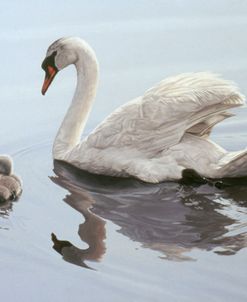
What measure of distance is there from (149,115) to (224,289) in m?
2.45

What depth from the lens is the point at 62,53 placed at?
30.3 feet

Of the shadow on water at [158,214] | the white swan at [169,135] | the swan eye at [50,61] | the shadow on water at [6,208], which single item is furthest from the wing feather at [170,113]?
the swan eye at [50,61]

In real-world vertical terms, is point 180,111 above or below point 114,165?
above

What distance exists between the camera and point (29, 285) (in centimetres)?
620

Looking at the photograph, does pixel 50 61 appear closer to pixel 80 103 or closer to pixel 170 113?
pixel 80 103

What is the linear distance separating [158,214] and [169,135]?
88 cm

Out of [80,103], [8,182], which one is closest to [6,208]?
[8,182]

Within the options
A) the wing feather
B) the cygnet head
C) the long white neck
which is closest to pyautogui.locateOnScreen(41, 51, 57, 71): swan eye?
the cygnet head

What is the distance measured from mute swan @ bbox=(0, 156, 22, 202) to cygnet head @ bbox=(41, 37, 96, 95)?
1.40 m

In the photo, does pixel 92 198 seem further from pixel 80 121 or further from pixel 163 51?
pixel 163 51

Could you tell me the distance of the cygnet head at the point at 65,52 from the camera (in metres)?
9.08

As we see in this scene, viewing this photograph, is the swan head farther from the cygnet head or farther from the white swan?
the white swan

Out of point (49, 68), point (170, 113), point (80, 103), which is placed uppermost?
point (170, 113)

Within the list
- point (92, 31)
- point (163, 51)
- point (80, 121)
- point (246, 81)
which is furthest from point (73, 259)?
point (92, 31)
